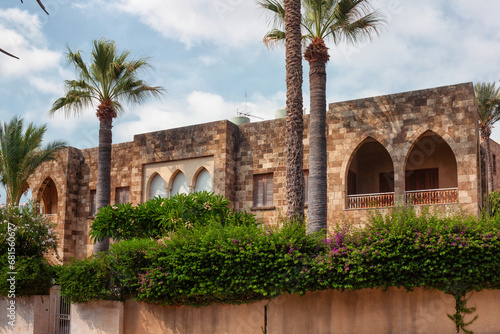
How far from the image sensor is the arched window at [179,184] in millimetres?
21719

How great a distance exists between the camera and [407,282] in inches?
404

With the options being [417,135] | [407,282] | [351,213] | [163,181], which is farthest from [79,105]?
[407,282]

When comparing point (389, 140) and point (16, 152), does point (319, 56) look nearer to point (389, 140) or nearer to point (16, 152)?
point (389, 140)

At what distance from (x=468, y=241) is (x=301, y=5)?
8992 millimetres

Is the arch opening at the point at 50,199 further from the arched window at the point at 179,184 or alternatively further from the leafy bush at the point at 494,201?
the leafy bush at the point at 494,201

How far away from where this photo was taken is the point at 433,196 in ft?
58.7

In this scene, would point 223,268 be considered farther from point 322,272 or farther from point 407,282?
point 407,282

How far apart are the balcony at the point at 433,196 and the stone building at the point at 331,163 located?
4 centimetres

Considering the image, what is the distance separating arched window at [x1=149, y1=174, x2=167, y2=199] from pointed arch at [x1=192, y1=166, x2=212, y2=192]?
1493mm

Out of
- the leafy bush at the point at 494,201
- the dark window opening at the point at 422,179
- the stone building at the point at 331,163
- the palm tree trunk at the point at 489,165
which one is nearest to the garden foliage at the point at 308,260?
the stone building at the point at 331,163

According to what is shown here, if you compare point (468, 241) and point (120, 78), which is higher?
point (120, 78)

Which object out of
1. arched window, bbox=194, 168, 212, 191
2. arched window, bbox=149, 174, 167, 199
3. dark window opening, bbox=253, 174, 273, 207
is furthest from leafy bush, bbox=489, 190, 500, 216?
arched window, bbox=149, 174, 167, 199

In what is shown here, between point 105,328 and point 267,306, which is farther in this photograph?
point 105,328

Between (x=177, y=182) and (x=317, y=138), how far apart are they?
8.63m
